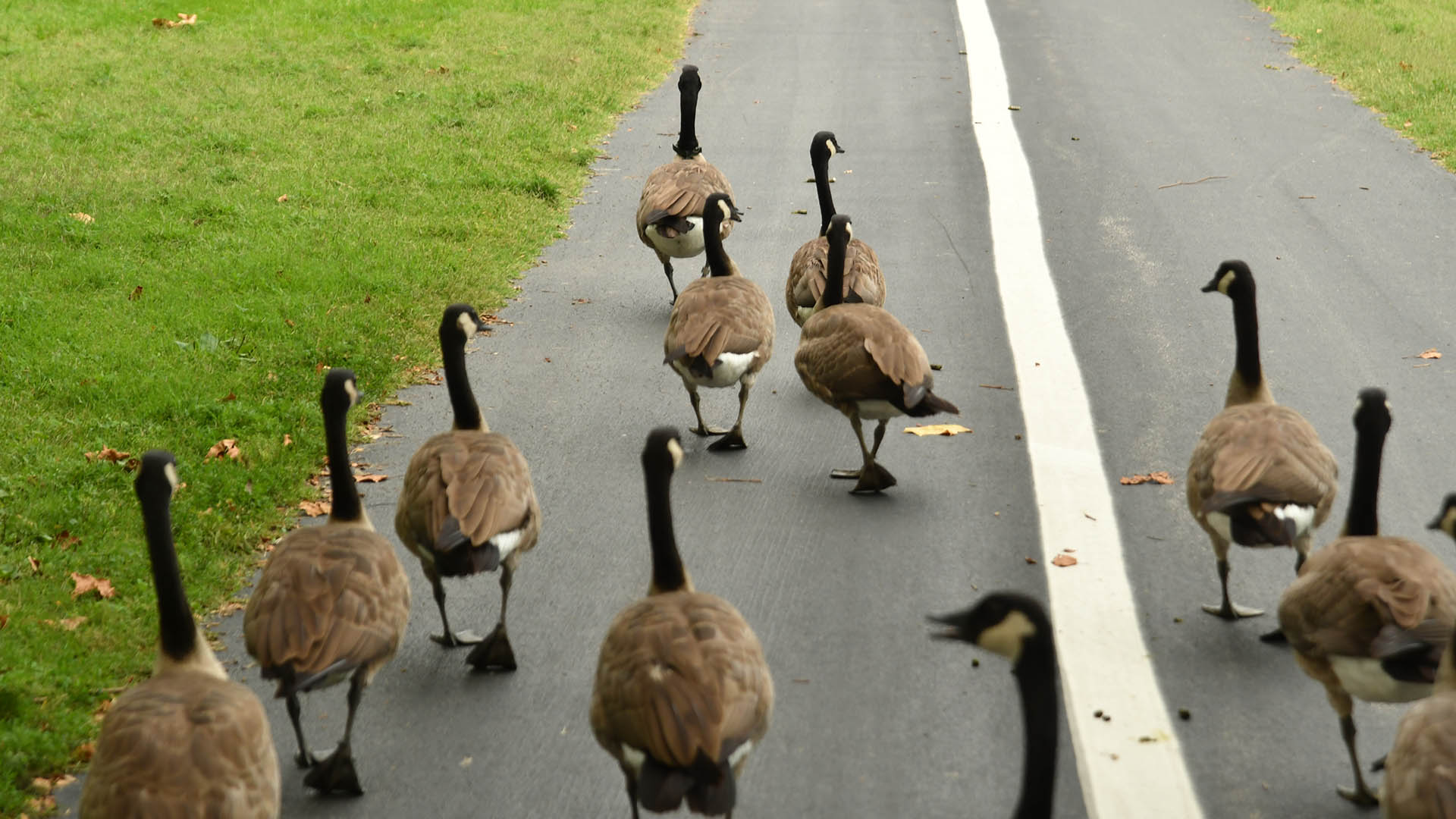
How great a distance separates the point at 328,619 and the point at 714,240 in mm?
4633

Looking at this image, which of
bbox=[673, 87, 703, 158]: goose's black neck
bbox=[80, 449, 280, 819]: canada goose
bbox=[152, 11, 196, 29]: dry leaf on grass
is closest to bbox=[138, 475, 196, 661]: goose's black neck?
bbox=[80, 449, 280, 819]: canada goose

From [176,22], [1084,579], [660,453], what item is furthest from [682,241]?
[176,22]

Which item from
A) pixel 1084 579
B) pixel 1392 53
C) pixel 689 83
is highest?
pixel 689 83

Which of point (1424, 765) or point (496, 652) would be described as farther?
point (496, 652)

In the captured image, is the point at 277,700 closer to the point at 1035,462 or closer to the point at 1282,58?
the point at 1035,462

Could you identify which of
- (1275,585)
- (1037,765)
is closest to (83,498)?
(1037,765)

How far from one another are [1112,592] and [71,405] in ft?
20.1

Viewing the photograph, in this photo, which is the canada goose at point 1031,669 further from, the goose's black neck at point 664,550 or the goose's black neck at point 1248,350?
the goose's black neck at point 1248,350

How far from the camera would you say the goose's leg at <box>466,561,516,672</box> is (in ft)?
18.4

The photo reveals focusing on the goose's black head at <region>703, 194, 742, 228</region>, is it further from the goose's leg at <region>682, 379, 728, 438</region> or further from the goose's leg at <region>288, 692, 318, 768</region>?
the goose's leg at <region>288, 692, 318, 768</region>

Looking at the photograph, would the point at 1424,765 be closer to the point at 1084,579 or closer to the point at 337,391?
the point at 1084,579

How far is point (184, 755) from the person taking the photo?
3.99 m

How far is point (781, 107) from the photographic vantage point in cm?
1545

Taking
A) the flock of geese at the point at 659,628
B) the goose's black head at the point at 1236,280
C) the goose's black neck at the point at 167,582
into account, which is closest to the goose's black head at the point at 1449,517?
the flock of geese at the point at 659,628
